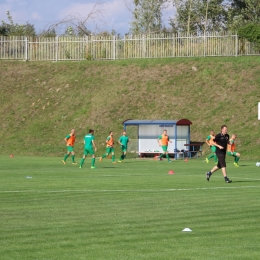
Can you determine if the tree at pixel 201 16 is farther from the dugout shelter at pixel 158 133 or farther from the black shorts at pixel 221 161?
the black shorts at pixel 221 161

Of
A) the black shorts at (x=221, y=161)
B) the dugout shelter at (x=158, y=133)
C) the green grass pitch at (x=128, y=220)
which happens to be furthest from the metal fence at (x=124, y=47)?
the green grass pitch at (x=128, y=220)

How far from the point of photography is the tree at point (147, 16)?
77.1 m

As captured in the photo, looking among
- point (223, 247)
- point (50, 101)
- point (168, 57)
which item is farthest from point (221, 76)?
point (223, 247)

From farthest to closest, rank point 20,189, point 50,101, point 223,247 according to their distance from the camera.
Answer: point 50,101 → point 20,189 → point 223,247

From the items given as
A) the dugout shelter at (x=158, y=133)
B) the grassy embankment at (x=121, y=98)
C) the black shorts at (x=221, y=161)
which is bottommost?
the black shorts at (x=221, y=161)

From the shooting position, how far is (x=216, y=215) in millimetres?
15211

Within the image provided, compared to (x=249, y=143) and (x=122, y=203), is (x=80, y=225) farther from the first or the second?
(x=249, y=143)

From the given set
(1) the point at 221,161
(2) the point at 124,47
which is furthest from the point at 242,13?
(1) the point at 221,161

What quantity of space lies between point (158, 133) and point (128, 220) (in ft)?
117

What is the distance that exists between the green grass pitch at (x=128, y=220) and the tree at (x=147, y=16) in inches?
2157

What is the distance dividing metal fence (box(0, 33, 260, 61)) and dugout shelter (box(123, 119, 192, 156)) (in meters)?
13.3

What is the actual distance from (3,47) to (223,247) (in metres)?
61.8

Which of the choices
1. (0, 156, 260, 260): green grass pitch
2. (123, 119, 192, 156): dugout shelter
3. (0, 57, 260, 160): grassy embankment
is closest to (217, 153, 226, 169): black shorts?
(0, 156, 260, 260): green grass pitch

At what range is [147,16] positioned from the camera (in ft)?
256
